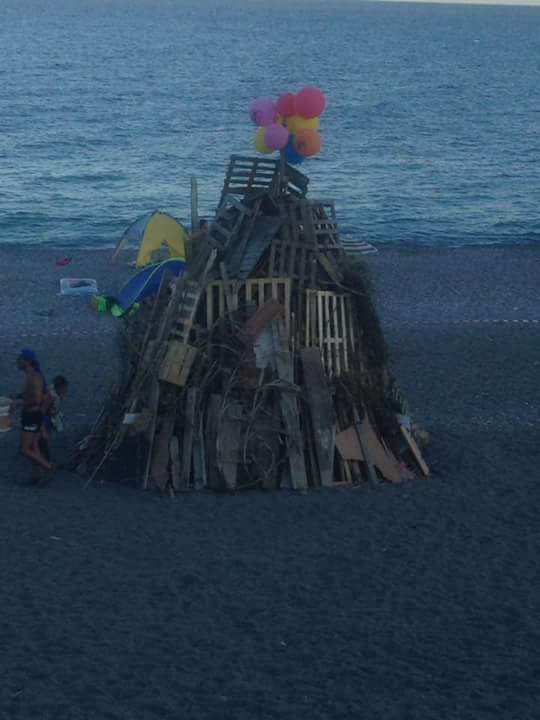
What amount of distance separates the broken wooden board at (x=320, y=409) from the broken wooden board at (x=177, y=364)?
3.96 ft

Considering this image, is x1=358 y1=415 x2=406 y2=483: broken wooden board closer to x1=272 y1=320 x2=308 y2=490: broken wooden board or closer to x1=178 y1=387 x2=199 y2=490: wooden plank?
x1=272 y1=320 x2=308 y2=490: broken wooden board

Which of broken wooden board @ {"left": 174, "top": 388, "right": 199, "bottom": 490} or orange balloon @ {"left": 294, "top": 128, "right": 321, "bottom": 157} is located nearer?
broken wooden board @ {"left": 174, "top": 388, "right": 199, "bottom": 490}

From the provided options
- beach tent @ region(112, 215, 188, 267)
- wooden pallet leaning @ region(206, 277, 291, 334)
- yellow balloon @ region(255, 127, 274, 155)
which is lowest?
wooden pallet leaning @ region(206, 277, 291, 334)

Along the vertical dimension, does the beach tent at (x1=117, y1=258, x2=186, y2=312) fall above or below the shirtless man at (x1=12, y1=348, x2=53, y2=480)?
above

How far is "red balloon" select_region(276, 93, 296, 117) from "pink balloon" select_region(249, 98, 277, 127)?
0.06 meters

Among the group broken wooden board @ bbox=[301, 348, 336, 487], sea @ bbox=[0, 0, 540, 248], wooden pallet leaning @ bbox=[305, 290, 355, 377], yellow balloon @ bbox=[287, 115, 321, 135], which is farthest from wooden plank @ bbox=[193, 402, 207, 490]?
sea @ bbox=[0, 0, 540, 248]

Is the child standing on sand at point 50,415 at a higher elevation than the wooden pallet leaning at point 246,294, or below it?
below

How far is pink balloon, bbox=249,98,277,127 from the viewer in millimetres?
13586

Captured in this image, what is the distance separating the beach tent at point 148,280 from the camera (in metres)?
14.5

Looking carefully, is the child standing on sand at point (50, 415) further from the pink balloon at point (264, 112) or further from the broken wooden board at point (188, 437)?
the pink balloon at point (264, 112)

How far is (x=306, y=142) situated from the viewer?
1345 cm

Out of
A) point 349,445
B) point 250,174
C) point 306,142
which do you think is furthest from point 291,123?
point 349,445

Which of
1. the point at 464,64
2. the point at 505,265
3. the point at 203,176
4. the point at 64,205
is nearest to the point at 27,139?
the point at 203,176

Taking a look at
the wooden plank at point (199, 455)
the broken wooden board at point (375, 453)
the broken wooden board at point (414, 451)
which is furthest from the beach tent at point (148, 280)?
the broken wooden board at point (414, 451)
